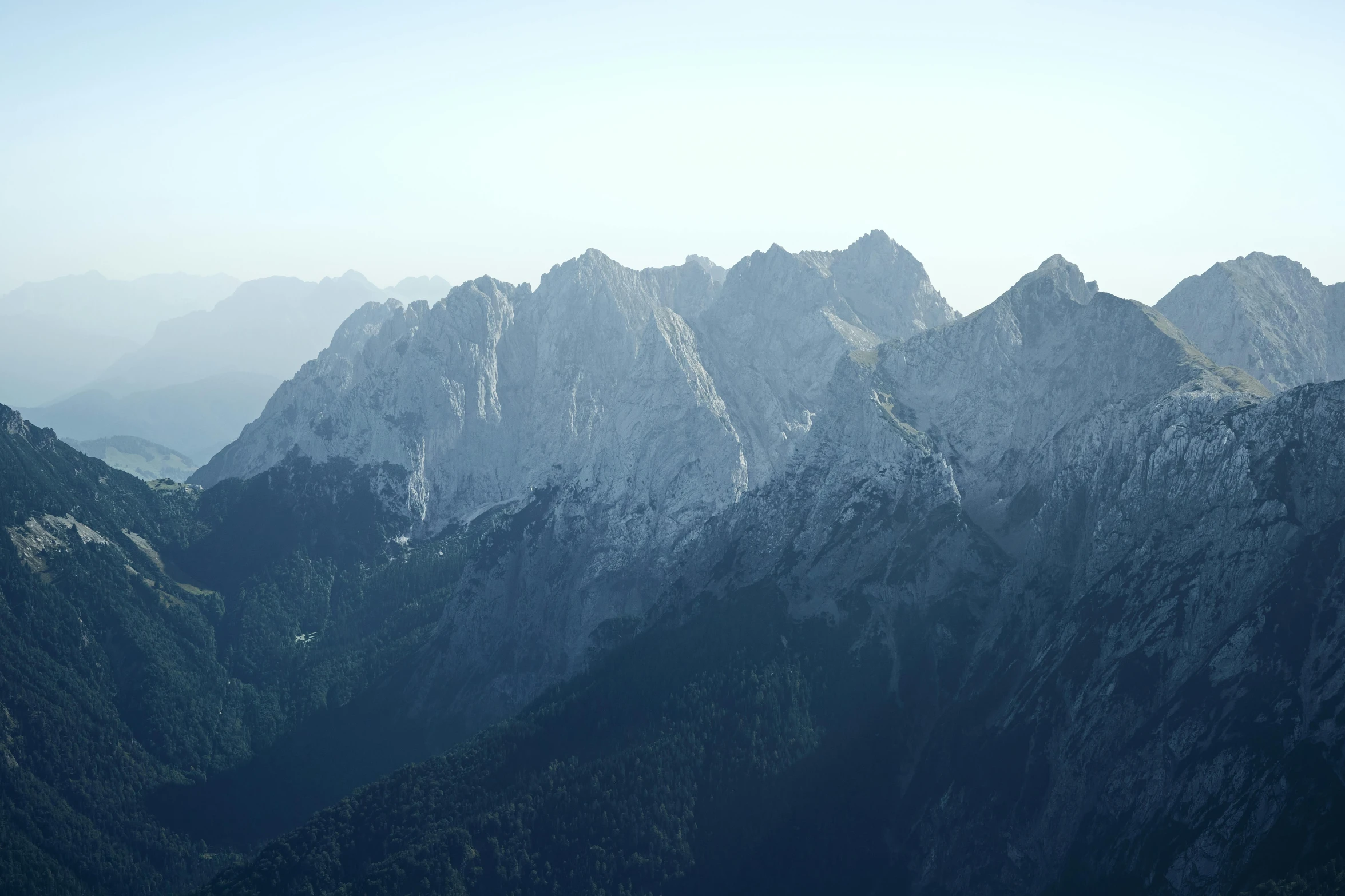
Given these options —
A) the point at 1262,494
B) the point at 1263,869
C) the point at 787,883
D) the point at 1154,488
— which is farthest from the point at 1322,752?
the point at 787,883

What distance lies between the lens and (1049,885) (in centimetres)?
16675

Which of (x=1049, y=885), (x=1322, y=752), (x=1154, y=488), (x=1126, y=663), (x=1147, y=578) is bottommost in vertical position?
(x=1049, y=885)

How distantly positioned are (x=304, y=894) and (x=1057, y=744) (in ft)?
468

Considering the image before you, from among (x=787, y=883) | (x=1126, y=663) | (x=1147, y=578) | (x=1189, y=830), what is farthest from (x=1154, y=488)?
(x=787, y=883)

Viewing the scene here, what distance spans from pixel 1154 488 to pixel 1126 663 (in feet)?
125

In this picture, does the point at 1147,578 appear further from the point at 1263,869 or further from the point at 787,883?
the point at 787,883

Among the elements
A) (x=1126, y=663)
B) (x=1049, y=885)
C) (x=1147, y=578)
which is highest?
(x=1147, y=578)

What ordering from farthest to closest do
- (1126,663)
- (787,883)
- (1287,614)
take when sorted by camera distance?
(787,883)
(1126,663)
(1287,614)

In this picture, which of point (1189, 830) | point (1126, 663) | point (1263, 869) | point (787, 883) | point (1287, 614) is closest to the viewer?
point (1263, 869)

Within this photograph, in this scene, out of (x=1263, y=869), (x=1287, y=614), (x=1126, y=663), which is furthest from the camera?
(x=1126, y=663)

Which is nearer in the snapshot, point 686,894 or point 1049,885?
point 1049,885

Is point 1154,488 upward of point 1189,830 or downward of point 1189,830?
upward

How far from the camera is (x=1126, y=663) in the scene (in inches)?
7052

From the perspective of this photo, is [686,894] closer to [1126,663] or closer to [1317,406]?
[1126,663]
